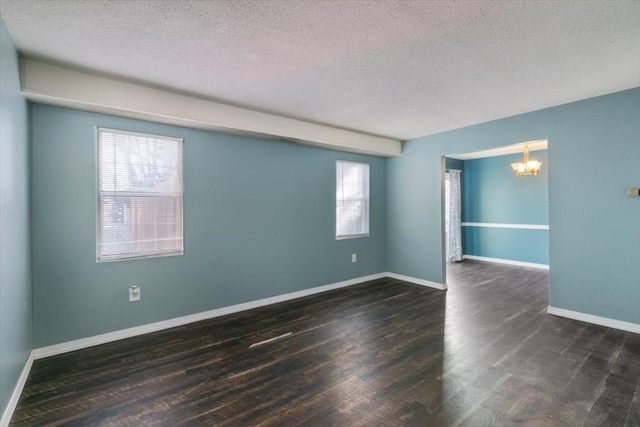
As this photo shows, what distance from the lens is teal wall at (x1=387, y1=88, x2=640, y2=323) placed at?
3.25m

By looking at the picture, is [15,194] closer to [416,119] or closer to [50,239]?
[50,239]

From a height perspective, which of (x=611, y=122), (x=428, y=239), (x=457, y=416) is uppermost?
(x=611, y=122)

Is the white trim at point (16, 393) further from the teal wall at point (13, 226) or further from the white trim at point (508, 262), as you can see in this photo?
the white trim at point (508, 262)

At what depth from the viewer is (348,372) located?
98.5 inches

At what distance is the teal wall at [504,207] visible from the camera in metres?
6.59

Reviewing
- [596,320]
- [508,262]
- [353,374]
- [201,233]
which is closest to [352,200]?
[201,233]

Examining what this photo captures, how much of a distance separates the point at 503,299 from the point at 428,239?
→ 1.37 metres

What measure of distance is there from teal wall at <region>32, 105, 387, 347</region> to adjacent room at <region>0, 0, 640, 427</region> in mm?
20

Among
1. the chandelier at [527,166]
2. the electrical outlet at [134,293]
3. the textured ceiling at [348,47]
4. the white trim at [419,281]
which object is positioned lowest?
the white trim at [419,281]

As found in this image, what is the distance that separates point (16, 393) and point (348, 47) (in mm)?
3460

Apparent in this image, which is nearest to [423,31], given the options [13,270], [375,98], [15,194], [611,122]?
[375,98]

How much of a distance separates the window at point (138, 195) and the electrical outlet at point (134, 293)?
12.9 inches

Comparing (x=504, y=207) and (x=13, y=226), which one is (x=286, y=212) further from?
(x=504, y=207)

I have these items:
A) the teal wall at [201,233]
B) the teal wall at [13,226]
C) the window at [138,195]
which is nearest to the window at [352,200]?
the teal wall at [201,233]
